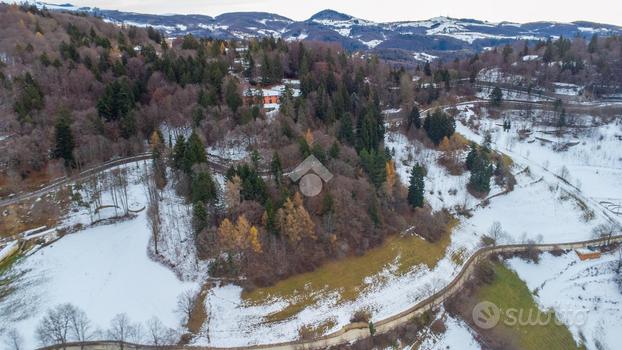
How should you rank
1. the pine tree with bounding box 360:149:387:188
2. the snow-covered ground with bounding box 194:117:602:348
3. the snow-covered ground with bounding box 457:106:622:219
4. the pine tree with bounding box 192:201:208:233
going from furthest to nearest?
the snow-covered ground with bounding box 457:106:622:219, the pine tree with bounding box 360:149:387:188, the pine tree with bounding box 192:201:208:233, the snow-covered ground with bounding box 194:117:602:348

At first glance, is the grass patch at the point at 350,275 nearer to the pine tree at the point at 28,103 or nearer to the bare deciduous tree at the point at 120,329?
the bare deciduous tree at the point at 120,329

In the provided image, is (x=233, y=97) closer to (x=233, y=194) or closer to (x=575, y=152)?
(x=233, y=194)

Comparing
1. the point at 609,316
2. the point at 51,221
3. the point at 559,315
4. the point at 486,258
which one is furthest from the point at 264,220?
the point at 609,316

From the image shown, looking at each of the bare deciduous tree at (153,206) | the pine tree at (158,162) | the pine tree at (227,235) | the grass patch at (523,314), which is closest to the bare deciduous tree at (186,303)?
the pine tree at (227,235)

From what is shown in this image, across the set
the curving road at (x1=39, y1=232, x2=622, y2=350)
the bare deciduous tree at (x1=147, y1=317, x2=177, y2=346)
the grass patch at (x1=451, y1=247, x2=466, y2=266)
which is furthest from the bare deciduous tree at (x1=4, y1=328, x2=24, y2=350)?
the grass patch at (x1=451, y1=247, x2=466, y2=266)

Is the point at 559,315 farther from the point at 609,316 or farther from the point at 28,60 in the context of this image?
the point at 28,60

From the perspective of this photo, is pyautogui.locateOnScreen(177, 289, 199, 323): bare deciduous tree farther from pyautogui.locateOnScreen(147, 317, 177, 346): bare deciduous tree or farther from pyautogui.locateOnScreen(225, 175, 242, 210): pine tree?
pyautogui.locateOnScreen(225, 175, 242, 210): pine tree
